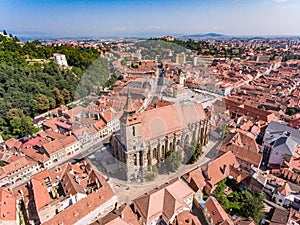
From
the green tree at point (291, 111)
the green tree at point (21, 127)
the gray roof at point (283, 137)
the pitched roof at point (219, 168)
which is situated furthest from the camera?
the green tree at point (291, 111)

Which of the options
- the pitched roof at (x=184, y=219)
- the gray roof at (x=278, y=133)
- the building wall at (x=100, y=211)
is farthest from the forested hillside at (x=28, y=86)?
the gray roof at (x=278, y=133)

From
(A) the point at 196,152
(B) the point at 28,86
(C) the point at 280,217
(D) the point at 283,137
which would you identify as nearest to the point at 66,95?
(B) the point at 28,86

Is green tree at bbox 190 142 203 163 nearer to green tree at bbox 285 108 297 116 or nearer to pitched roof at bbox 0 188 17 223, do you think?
pitched roof at bbox 0 188 17 223

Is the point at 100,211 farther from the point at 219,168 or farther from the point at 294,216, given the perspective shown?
the point at 294,216

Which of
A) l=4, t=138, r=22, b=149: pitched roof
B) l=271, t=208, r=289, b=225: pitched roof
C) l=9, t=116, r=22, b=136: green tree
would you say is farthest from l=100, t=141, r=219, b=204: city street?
l=9, t=116, r=22, b=136: green tree

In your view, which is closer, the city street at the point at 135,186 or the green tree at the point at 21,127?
the city street at the point at 135,186

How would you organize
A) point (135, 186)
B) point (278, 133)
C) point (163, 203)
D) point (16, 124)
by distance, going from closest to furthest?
point (163, 203)
point (135, 186)
point (278, 133)
point (16, 124)

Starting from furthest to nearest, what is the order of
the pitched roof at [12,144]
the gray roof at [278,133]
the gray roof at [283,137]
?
the pitched roof at [12,144] → the gray roof at [278,133] → the gray roof at [283,137]

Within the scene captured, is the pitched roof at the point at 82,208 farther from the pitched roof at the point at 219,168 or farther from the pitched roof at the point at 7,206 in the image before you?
the pitched roof at the point at 219,168

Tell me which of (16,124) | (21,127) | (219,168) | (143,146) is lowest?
(219,168)
